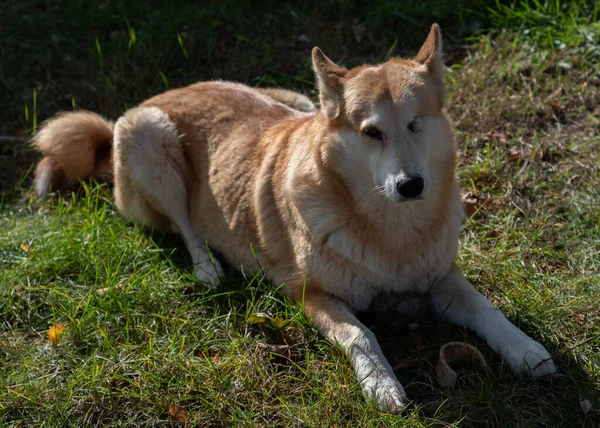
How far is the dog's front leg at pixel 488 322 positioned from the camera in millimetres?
3221

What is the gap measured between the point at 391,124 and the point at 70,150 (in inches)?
97.9

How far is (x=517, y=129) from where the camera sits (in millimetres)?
5059

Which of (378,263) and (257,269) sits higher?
(378,263)

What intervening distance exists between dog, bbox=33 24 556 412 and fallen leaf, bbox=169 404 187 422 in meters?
0.75

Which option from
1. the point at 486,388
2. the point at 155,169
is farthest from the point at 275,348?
the point at 155,169

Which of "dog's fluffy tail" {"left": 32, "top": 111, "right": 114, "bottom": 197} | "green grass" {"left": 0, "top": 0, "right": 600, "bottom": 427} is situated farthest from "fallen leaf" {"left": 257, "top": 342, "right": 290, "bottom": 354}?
"dog's fluffy tail" {"left": 32, "top": 111, "right": 114, "bottom": 197}

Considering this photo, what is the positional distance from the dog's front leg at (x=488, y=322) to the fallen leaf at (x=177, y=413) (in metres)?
1.32

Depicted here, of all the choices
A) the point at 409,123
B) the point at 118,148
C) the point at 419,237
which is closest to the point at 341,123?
the point at 409,123

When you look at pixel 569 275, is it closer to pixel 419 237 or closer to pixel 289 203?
pixel 419 237

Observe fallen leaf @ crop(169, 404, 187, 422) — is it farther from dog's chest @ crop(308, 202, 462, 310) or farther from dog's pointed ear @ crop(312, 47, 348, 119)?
dog's pointed ear @ crop(312, 47, 348, 119)

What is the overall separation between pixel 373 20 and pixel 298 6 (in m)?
0.68

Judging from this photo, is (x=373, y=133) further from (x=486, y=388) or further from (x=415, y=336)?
(x=486, y=388)

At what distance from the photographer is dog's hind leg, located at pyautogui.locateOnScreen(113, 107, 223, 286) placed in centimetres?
450

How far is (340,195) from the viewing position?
11.6 ft
